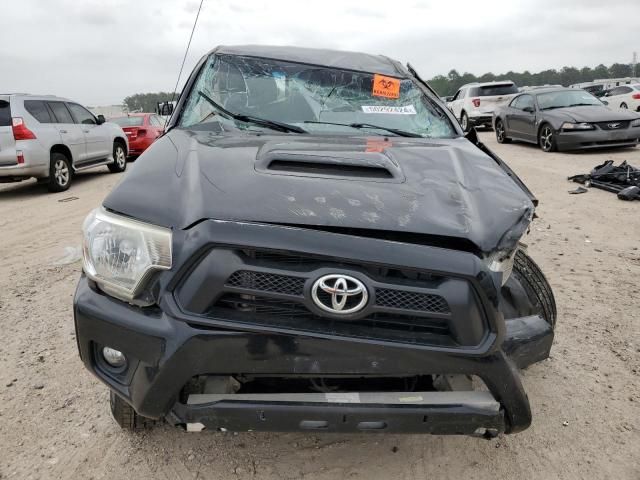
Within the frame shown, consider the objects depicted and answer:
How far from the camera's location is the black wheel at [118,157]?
1158 cm

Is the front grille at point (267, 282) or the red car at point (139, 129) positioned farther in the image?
the red car at point (139, 129)

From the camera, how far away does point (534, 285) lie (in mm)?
2256

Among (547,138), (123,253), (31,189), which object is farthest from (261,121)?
(547,138)

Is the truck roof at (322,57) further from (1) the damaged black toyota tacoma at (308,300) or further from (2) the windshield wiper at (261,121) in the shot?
(1) the damaged black toyota tacoma at (308,300)

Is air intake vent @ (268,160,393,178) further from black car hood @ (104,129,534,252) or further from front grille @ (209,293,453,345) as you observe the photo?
front grille @ (209,293,453,345)

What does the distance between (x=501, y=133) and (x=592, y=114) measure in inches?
134

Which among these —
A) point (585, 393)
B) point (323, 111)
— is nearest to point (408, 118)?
point (323, 111)

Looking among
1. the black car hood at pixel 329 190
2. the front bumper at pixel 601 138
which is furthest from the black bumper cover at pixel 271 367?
the front bumper at pixel 601 138

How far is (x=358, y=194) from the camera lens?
1.87 meters

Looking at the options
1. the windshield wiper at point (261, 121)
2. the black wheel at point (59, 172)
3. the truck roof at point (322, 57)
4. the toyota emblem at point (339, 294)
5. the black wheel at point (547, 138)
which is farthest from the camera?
the black wheel at point (547, 138)

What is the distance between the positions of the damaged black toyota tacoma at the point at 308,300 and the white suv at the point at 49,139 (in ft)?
25.3

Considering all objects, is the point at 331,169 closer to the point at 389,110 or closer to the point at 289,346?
the point at 289,346

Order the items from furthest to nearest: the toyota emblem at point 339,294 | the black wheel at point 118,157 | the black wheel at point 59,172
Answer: the black wheel at point 118,157 < the black wheel at point 59,172 < the toyota emblem at point 339,294

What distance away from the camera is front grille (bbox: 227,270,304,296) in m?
1.64
